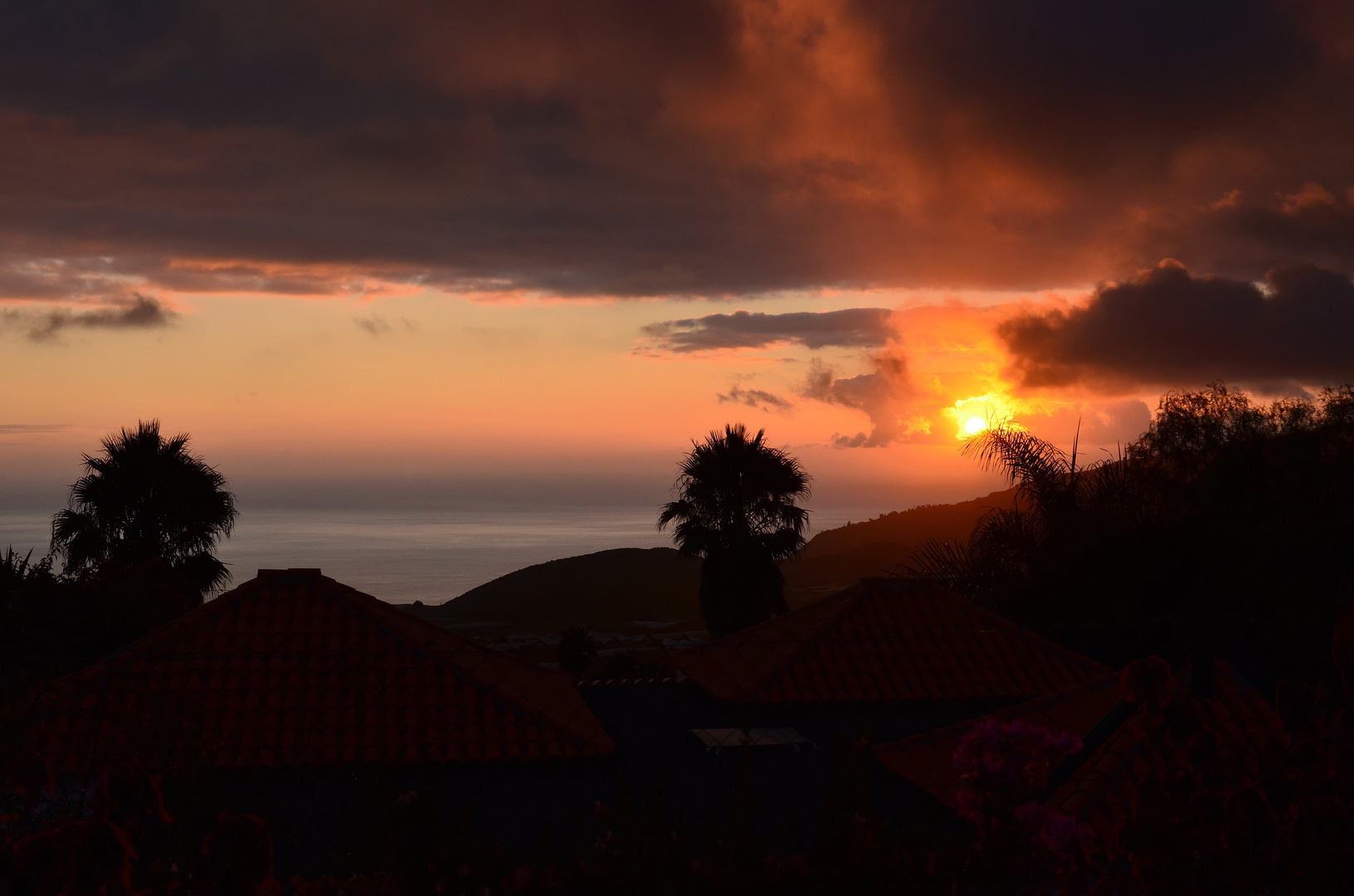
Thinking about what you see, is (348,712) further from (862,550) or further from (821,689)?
(862,550)

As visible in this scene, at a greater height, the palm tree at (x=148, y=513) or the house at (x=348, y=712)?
the palm tree at (x=148, y=513)

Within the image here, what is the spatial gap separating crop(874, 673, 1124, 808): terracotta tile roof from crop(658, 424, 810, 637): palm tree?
21.6 m

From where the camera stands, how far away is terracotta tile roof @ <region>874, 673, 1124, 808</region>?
10086mm

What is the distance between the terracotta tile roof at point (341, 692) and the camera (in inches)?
462

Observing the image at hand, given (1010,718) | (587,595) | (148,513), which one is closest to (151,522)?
(148,513)

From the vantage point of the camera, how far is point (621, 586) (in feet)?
399

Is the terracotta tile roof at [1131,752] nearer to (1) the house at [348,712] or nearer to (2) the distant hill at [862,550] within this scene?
(1) the house at [348,712]

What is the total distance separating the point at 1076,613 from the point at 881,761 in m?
16.3

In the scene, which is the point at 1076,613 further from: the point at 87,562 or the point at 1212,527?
the point at 87,562

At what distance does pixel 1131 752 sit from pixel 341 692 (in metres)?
9.86

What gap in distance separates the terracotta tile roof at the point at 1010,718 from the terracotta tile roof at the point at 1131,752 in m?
3.18

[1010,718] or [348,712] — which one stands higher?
[348,712]

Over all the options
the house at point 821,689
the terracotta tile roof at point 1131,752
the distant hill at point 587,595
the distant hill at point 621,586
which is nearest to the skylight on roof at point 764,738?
the house at point 821,689

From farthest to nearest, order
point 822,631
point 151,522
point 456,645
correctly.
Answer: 1. point 151,522
2. point 822,631
3. point 456,645
